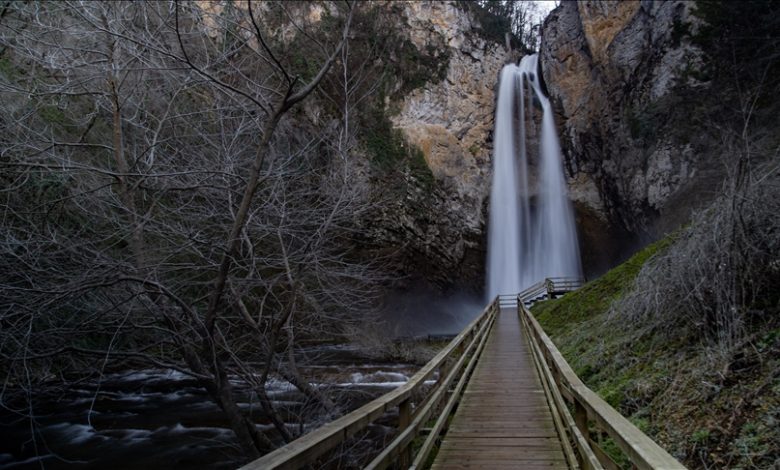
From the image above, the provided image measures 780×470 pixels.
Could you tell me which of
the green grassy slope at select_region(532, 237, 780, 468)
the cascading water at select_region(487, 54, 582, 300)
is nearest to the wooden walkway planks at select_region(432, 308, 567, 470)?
the green grassy slope at select_region(532, 237, 780, 468)

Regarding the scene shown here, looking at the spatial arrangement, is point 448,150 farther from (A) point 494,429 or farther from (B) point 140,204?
(A) point 494,429

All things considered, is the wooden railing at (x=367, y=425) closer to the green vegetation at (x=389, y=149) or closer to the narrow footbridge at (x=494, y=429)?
the narrow footbridge at (x=494, y=429)

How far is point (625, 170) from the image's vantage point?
22203mm

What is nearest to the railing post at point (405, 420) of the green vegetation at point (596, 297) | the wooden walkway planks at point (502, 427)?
the wooden walkway planks at point (502, 427)

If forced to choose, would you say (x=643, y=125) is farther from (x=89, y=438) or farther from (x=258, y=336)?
(x=89, y=438)

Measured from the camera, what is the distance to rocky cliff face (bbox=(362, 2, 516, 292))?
23417 mm

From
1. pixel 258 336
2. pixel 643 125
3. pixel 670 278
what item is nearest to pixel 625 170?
pixel 643 125

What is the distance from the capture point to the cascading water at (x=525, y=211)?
26891 mm

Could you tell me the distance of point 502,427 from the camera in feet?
16.6

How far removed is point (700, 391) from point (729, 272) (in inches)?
57.5

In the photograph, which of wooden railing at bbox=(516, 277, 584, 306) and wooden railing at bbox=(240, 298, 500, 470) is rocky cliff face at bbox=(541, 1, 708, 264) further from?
wooden railing at bbox=(240, 298, 500, 470)

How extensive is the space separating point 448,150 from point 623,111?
29.4ft

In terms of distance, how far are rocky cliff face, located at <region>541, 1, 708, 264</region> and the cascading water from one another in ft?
3.23

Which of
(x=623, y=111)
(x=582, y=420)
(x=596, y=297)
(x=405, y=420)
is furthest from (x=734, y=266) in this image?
(x=623, y=111)
